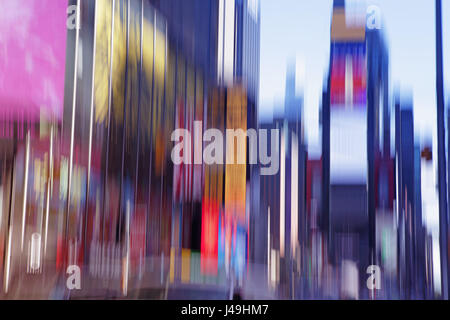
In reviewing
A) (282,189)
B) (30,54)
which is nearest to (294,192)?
(282,189)

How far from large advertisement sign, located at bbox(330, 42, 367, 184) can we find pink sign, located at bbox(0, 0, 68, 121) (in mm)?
905

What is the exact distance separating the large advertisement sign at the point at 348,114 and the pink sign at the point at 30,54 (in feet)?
2.97

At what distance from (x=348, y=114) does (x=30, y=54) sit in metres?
1.08

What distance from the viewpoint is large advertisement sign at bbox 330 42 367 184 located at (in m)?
1.54

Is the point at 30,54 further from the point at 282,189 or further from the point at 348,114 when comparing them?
the point at 348,114

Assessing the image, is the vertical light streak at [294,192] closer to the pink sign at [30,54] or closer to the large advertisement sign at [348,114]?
the large advertisement sign at [348,114]

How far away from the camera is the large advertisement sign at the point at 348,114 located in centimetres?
154

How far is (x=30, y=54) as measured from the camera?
1.62 m

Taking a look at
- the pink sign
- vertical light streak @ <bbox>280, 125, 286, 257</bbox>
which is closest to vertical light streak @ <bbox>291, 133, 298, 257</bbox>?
vertical light streak @ <bbox>280, 125, 286, 257</bbox>
